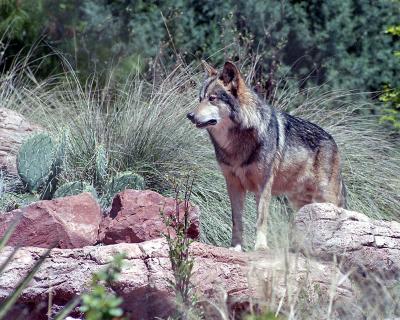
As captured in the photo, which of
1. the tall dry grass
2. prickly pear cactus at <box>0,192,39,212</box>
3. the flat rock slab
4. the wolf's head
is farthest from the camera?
the tall dry grass

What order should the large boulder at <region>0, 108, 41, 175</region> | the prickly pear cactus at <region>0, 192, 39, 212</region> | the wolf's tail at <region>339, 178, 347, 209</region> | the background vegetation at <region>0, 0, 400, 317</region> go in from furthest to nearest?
the large boulder at <region>0, 108, 41, 175</region>
the background vegetation at <region>0, 0, 400, 317</region>
the wolf's tail at <region>339, 178, 347, 209</region>
the prickly pear cactus at <region>0, 192, 39, 212</region>

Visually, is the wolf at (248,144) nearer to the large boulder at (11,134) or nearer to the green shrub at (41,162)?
the green shrub at (41,162)

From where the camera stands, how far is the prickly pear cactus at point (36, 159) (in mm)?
8125

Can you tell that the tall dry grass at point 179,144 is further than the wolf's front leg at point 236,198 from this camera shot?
Yes

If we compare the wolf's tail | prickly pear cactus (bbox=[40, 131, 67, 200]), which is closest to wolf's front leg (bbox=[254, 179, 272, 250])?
the wolf's tail

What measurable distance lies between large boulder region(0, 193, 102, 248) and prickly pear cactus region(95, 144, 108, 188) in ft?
5.08

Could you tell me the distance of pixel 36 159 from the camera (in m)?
8.14

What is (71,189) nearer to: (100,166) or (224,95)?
(100,166)

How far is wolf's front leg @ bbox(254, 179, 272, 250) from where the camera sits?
7.36 metres

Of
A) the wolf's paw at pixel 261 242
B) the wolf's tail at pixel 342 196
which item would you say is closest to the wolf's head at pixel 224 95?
the wolf's paw at pixel 261 242

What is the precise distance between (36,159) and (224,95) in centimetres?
174

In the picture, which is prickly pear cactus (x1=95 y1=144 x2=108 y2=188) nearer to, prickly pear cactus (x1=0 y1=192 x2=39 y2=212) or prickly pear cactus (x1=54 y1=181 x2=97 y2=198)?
prickly pear cactus (x1=54 y1=181 x2=97 y2=198)

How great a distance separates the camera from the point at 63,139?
816 centimetres

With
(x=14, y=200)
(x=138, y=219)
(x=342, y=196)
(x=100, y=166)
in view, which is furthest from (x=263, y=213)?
(x=14, y=200)
